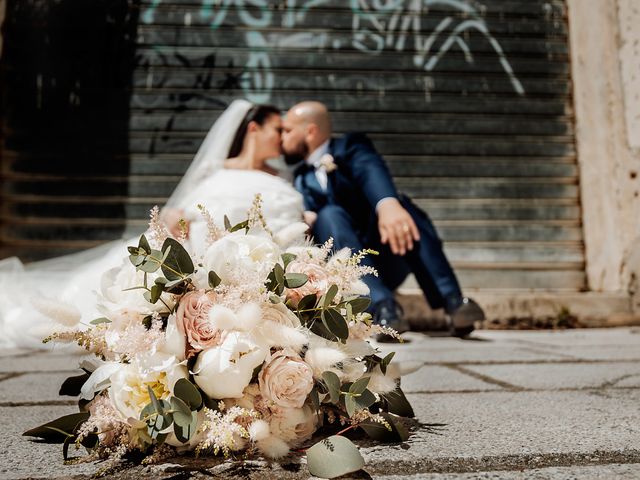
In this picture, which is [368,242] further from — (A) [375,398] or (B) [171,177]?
(A) [375,398]

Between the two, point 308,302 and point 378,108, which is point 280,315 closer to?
point 308,302

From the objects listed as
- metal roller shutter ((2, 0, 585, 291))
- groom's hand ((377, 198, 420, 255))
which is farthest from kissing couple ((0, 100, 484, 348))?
metal roller shutter ((2, 0, 585, 291))

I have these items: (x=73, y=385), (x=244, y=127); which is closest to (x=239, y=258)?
(x=73, y=385)

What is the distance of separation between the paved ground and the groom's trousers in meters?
0.76

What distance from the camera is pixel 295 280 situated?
3.16 ft

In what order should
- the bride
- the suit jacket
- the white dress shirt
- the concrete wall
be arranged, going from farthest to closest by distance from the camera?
the concrete wall, the white dress shirt, the suit jacket, the bride

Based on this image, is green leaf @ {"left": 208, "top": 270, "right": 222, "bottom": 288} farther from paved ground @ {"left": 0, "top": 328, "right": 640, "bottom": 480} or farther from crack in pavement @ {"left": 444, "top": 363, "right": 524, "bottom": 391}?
crack in pavement @ {"left": 444, "top": 363, "right": 524, "bottom": 391}

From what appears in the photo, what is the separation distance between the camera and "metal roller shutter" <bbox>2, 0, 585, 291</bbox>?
4.34 meters

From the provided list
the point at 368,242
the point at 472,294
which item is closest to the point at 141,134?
the point at 368,242

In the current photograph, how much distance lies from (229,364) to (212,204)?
2.07 metres

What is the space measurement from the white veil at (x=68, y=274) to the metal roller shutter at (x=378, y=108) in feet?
2.03

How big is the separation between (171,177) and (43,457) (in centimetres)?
361

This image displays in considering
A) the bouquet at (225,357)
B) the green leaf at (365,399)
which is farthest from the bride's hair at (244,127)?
the green leaf at (365,399)

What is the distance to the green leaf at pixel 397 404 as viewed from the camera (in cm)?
112
